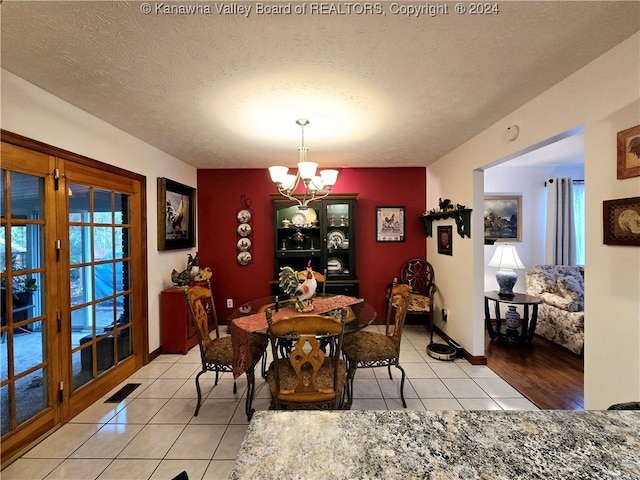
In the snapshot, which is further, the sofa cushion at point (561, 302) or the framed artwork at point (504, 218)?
the framed artwork at point (504, 218)

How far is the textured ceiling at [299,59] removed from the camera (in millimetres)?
1285

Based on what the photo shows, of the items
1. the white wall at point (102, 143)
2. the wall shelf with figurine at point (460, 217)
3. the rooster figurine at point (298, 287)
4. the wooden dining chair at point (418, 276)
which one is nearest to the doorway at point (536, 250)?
the wall shelf with figurine at point (460, 217)

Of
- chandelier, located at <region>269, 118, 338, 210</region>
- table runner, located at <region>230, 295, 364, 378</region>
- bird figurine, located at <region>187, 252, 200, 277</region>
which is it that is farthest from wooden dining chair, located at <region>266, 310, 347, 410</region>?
bird figurine, located at <region>187, 252, 200, 277</region>

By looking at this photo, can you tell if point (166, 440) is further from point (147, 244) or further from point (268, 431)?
point (147, 244)

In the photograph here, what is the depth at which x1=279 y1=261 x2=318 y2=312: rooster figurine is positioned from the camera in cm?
225

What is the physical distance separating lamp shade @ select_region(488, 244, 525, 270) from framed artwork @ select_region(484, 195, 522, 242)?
0.64 meters

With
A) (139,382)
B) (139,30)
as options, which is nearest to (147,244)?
(139,382)

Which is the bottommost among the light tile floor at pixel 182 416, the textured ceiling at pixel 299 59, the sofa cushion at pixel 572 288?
the light tile floor at pixel 182 416

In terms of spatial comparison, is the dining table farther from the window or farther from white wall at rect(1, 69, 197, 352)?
the window

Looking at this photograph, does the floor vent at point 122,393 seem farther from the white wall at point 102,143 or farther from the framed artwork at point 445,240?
the framed artwork at point 445,240

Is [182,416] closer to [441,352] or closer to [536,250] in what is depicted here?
[441,352]

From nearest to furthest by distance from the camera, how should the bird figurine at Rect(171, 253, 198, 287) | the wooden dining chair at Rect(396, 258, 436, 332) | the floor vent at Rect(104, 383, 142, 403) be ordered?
1. the floor vent at Rect(104, 383, 142, 403)
2. the bird figurine at Rect(171, 253, 198, 287)
3. the wooden dining chair at Rect(396, 258, 436, 332)

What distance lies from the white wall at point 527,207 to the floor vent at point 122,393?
4717 mm

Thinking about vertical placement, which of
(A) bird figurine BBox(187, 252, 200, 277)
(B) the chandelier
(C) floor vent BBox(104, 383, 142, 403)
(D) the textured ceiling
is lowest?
(C) floor vent BBox(104, 383, 142, 403)
